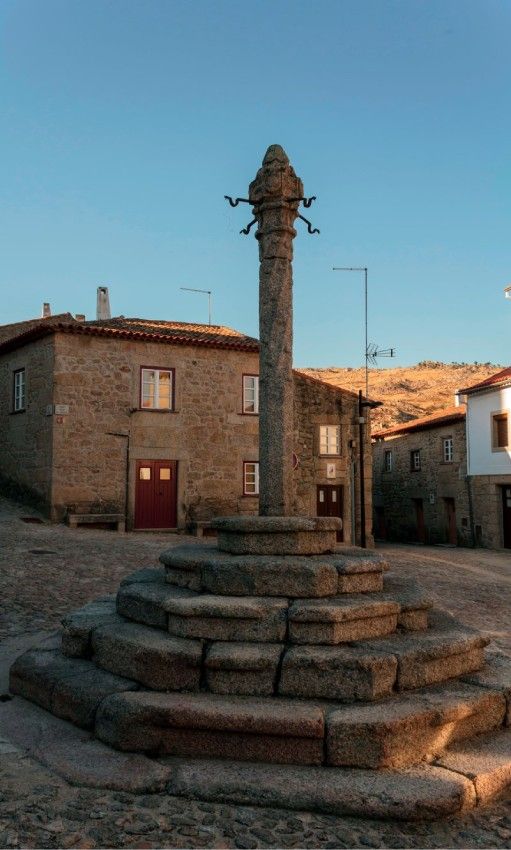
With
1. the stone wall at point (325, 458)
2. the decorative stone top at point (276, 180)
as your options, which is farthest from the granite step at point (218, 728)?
the stone wall at point (325, 458)

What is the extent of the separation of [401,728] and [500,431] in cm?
2030

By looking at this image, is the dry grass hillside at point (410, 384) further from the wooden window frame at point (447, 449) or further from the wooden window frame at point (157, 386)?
the wooden window frame at point (157, 386)

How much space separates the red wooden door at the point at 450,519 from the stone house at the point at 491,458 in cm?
218

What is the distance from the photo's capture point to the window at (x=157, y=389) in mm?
18562

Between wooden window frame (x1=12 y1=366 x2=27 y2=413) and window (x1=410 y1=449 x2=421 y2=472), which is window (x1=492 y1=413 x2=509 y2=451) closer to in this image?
window (x1=410 y1=449 x2=421 y2=472)

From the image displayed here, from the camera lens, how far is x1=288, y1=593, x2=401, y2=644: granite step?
4773mm

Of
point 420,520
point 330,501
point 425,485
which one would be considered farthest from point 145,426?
point 420,520

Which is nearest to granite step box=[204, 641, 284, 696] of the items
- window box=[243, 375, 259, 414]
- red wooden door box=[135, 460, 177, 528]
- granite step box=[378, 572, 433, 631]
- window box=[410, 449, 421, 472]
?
granite step box=[378, 572, 433, 631]

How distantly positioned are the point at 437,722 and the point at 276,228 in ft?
15.1

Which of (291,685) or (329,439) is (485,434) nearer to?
(329,439)

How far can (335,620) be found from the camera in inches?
187

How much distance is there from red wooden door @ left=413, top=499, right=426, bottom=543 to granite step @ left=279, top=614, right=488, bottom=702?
2453 cm

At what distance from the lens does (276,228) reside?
6.59m

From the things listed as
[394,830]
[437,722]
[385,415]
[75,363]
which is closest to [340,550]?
[437,722]
